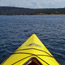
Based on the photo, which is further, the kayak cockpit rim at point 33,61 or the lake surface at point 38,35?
the lake surface at point 38,35

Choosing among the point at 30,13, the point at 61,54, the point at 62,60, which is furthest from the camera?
the point at 30,13

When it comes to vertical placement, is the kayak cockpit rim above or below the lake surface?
above

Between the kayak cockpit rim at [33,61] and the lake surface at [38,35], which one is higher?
the kayak cockpit rim at [33,61]

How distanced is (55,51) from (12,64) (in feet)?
19.5

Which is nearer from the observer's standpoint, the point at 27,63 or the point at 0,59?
the point at 27,63

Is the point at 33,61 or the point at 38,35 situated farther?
the point at 38,35

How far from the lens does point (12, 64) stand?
5465 millimetres

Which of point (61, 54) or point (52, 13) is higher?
point (61, 54)

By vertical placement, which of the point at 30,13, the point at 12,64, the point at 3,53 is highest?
the point at 12,64

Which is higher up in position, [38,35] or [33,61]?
[33,61]

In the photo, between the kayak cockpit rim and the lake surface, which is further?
the lake surface

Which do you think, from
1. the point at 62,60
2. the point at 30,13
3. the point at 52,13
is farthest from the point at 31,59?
the point at 30,13

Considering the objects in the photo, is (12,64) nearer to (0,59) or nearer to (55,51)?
(0,59)

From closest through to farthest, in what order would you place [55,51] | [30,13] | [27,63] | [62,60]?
1. [27,63]
2. [62,60]
3. [55,51]
4. [30,13]
